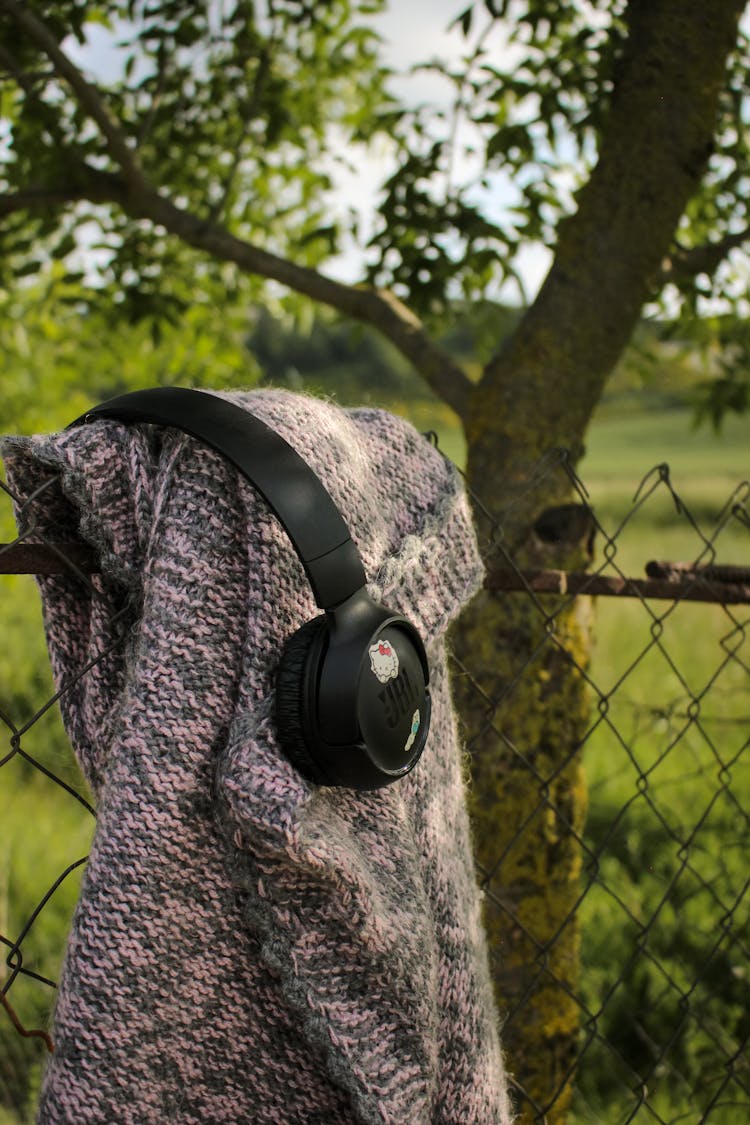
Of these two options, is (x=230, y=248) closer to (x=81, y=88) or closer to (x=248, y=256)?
(x=248, y=256)

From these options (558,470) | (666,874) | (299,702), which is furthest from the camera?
(666,874)

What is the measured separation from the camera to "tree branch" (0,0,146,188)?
2.12 metres

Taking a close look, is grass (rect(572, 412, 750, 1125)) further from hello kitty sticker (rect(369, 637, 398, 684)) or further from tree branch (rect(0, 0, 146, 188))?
tree branch (rect(0, 0, 146, 188))

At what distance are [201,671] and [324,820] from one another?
0.17 metres

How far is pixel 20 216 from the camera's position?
3.20 metres

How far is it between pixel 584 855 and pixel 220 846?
11.3 feet

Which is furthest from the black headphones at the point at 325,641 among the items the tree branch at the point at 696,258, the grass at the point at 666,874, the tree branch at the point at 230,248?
the tree branch at the point at 696,258

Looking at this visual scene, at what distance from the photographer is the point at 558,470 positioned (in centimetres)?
209

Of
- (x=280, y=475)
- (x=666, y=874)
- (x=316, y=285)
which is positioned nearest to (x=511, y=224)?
(x=316, y=285)

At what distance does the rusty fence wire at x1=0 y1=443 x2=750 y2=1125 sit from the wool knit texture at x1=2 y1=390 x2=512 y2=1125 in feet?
0.25

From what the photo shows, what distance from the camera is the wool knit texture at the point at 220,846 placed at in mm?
840

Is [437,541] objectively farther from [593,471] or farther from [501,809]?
[593,471]

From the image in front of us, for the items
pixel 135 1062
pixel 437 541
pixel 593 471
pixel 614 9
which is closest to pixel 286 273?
pixel 614 9

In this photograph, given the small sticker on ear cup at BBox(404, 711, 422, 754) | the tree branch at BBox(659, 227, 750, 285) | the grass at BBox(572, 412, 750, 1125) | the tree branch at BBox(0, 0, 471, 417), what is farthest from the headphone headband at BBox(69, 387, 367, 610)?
the tree branch at BBox(659, 227, 750, 285)
